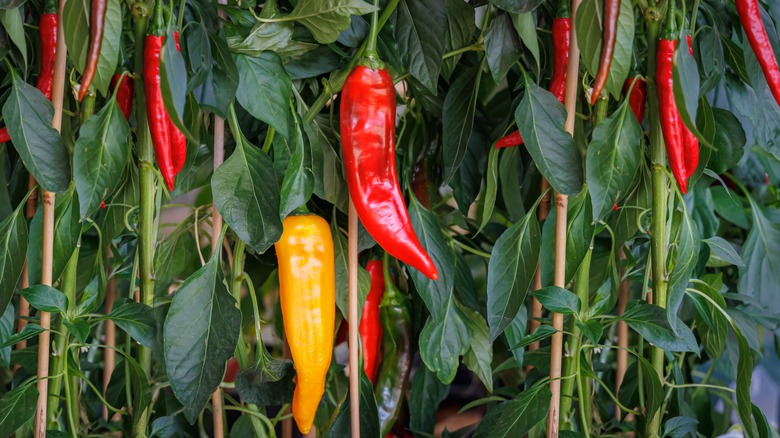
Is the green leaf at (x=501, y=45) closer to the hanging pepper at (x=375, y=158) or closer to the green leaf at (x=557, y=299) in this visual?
the hanging pepper at (x=375, y=158)

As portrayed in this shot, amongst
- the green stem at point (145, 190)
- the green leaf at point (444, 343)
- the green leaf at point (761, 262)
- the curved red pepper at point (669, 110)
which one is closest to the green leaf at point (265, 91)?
the green stem at point (145, 190)

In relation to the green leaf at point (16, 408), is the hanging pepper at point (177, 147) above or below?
above

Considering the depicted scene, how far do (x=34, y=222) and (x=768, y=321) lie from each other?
4.01 feet

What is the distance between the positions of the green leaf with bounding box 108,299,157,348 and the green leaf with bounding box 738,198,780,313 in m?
0.99

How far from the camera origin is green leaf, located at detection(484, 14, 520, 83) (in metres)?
0.93

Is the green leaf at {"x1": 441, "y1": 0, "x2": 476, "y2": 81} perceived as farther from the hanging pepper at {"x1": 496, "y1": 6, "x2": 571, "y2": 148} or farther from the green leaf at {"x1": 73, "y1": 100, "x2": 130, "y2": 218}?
the green leaf at {"x1": 73, "y1": 100, "x2": 130, "y2": 218}

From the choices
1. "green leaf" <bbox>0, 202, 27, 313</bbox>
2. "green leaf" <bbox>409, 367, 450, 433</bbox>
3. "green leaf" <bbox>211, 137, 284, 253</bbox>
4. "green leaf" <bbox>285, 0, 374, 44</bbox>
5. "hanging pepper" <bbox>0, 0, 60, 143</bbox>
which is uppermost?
"green leaf" <bbox>285, 0, 374, 44</bbox>

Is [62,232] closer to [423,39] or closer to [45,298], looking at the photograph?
[45,298]

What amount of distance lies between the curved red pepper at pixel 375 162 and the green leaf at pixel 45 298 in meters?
0.38

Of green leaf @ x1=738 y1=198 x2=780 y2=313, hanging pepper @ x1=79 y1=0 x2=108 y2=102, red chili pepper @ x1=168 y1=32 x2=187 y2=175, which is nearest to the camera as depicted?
hanging pepper @ x1=79 y1=0 x2=108 y2=102

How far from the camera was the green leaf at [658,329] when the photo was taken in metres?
0.93

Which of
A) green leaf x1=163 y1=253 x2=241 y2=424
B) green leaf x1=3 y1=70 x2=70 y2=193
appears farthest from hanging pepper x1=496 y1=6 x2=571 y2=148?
green leaf x1=3 y1=70 x2=70 y2=193

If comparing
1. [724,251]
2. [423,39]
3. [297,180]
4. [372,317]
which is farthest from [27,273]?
[724,251]

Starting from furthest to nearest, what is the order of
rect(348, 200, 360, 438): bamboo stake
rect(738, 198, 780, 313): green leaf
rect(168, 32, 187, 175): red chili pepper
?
rect(738, 198, 780, 313): green leaf
rect(348, 200, 360, 438): bamboo stake
rect(168, 32, 187, 175): red chili pepper
